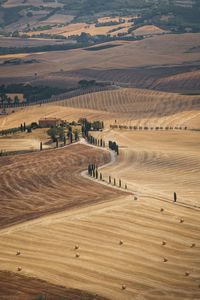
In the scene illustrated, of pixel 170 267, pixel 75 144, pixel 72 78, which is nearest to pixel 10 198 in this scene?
pixel 170 267

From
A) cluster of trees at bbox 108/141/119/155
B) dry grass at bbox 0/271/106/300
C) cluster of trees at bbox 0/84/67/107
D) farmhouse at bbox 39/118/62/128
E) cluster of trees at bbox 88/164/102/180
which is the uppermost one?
dry grass at bbox 0/271/106/300

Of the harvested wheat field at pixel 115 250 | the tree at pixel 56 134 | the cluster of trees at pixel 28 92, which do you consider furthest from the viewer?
the cluster of trees at pixel 28 92

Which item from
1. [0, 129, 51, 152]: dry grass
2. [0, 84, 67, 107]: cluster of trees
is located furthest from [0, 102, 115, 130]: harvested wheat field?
[0, 129, 51, 152]: dry grass

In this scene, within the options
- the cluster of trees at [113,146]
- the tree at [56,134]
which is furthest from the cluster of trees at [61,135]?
the cluster of trees at [113,146]

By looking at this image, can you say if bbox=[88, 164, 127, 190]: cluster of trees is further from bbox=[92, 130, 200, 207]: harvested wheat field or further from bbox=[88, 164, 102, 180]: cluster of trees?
bbox=[92, 130, 200, 207]: harvested wheat field

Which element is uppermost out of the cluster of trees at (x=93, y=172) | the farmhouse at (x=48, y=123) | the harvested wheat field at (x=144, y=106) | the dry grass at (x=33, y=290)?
the dry grass at (x=33, y=290)

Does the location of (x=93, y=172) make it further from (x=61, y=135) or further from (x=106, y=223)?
(x=61, y=135)

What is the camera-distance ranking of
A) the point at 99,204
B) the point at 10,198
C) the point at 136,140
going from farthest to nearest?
the point at 136,140, the point at 10,198, the point at 99,204

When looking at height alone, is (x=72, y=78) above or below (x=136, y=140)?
below

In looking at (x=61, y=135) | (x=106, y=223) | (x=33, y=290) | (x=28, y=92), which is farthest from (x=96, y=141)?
(x=28, y=92)

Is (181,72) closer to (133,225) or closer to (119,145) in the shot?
(119,145)

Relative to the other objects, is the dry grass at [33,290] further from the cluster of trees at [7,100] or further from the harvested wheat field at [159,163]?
the cluster of trees at [7,100]
